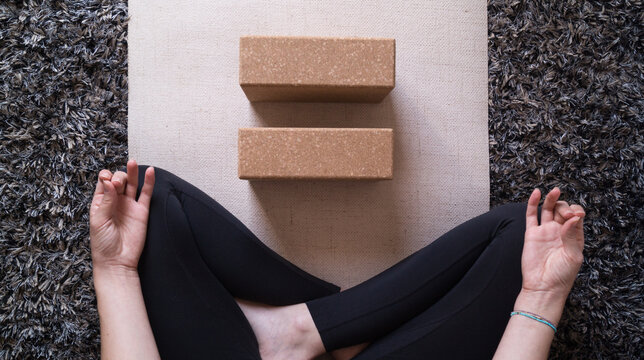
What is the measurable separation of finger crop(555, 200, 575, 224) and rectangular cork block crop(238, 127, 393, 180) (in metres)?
0.39

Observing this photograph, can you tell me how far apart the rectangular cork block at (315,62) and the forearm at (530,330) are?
58 cm

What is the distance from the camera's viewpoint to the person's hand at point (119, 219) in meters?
0.86

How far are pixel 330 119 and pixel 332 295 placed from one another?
0.47 m

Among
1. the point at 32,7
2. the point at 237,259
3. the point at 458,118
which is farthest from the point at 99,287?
the point at 458,118

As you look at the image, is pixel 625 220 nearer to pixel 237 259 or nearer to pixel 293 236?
pixel 293 236

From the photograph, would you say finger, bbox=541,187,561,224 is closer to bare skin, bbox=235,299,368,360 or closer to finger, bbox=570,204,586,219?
finger, bbox=570,204,586,219

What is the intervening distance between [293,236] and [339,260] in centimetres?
14

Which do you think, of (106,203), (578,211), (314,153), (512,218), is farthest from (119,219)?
(578,211)

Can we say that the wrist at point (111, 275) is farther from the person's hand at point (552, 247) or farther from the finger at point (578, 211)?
the finger at point (578, 211)

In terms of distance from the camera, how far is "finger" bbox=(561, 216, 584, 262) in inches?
33.0

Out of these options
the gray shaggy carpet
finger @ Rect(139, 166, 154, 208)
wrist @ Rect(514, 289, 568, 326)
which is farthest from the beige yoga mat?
wrist @ Rect(514, 289, 568, 326)

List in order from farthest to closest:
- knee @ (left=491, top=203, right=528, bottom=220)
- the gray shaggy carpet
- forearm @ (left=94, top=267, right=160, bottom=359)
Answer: the gray shaggy carpet, knee @ (left=491, top=203, right=528, bottom=220), forearm @ (left=94, top=267, right=160, bottom=359)

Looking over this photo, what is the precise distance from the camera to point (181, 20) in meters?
1.08

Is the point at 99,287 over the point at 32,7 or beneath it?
beneath
